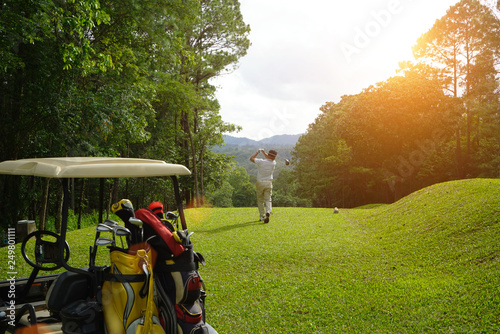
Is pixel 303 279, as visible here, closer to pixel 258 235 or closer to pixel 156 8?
pixel 258 235

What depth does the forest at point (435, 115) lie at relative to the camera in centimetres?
2931

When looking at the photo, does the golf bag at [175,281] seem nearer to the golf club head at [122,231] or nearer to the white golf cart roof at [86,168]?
the golf club head at [122,231]

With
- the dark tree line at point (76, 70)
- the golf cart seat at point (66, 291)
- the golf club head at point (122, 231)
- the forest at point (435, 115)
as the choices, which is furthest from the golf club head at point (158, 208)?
the forest at point (435, 115)

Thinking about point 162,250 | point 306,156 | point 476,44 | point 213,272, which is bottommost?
point 213,272

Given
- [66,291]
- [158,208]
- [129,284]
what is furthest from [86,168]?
[66,291]

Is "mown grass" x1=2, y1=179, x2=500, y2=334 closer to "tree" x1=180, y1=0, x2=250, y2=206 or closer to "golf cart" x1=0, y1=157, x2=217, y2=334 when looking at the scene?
"golf cart" x1=0, y1=157, x2=217, y2=334

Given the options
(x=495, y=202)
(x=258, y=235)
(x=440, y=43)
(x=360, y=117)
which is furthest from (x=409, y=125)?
(x=258, y=235)

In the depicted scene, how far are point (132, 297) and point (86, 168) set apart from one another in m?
1.54

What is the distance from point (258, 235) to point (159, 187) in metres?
19.9

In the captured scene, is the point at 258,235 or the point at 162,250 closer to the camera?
the point at 162,250

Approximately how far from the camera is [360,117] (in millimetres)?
35094

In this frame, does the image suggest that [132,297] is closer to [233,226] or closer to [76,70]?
[233,226]

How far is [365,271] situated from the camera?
8.47 metres

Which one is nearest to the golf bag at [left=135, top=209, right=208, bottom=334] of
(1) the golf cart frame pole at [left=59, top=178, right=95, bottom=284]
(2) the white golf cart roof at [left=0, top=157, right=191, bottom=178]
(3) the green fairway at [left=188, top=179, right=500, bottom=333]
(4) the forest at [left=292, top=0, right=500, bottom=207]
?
(2) the white golf cart roof at [left=0, top=157, right=191, bottom=178]
